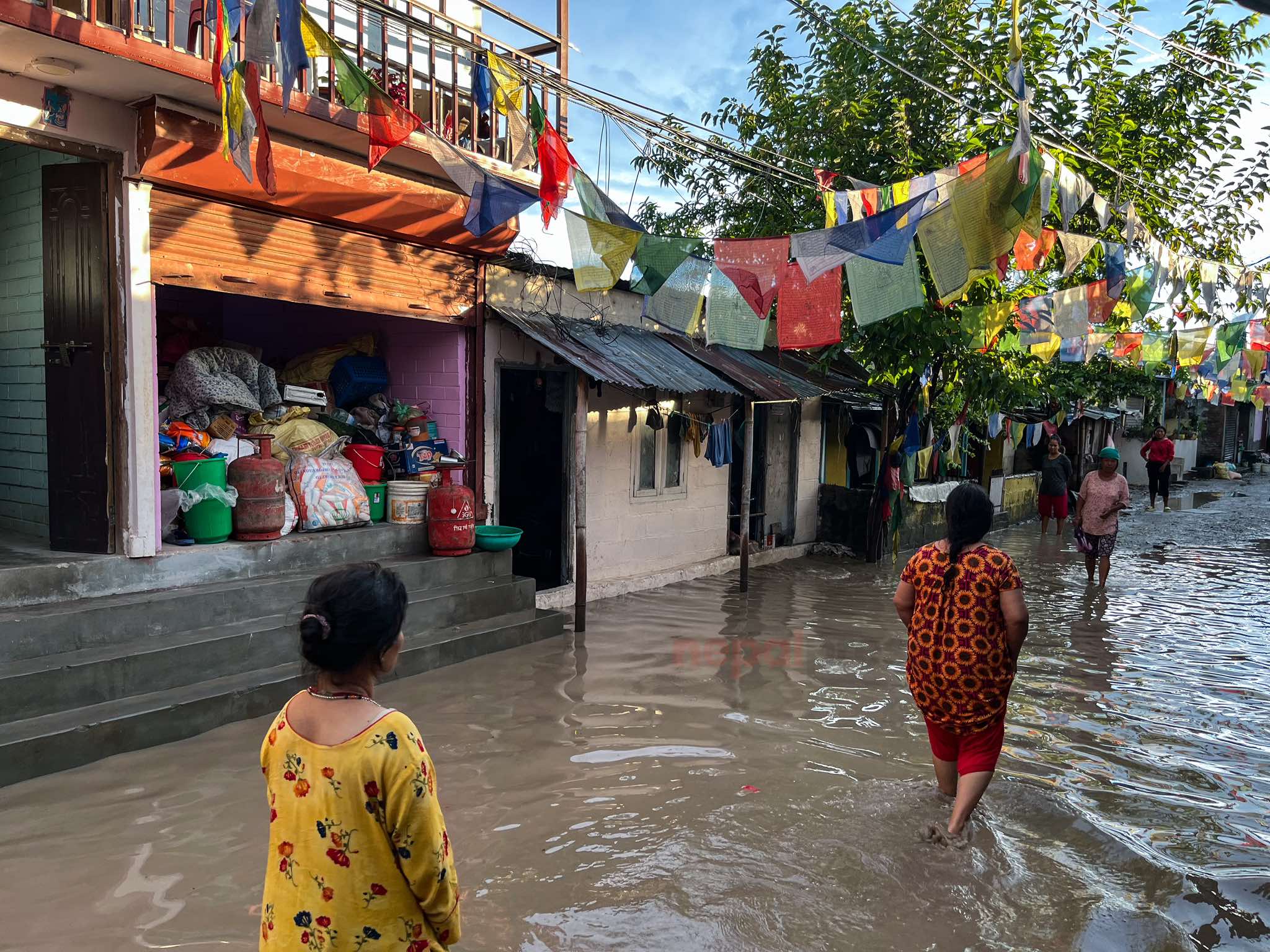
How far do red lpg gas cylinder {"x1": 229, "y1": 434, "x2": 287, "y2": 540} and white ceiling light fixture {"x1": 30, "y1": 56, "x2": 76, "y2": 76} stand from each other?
9.48 ft

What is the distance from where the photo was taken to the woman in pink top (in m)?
10.7

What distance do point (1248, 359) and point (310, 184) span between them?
14.4m

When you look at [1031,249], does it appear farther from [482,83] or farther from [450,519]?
[450,519]

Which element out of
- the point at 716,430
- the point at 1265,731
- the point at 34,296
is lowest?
the point at 1265,731

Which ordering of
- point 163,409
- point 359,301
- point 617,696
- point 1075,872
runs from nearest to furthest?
point 1075,872 → point 617,696 → point 163,409 → point 359,301

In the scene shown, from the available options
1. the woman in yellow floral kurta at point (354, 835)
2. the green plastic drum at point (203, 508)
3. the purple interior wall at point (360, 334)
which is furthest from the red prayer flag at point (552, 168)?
the woman in yellow floral kurta at point (354, 835)

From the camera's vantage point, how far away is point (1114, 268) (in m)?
9.45

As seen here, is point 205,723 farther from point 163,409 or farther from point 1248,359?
point 1248,359

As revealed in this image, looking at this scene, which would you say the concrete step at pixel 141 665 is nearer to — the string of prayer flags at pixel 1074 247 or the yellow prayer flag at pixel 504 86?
the yellow prayer flag at pixel 504 86

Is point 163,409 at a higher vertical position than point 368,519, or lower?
higher

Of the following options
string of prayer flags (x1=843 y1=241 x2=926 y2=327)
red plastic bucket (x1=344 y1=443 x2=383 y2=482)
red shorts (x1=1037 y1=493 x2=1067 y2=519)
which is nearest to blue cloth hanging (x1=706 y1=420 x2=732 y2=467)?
string of prayer flags (x1=843 y1=241 x2=926 y2=327)

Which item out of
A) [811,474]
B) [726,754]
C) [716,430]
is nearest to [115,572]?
[726,754]

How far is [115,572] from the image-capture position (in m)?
6.09

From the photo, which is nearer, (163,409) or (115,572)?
(115,572)
